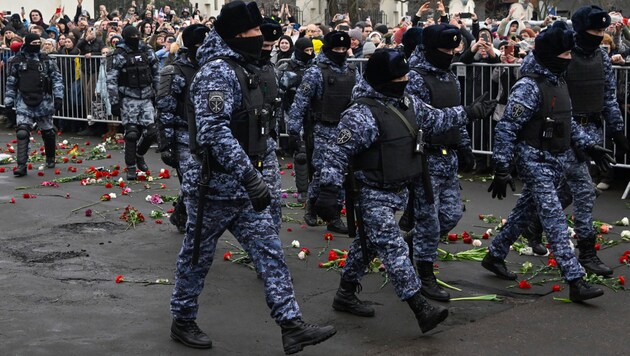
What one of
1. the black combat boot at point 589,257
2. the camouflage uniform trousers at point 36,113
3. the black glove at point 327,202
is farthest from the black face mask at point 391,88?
the camouflage uniform trousers at point 36,113

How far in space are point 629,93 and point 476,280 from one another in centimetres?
528

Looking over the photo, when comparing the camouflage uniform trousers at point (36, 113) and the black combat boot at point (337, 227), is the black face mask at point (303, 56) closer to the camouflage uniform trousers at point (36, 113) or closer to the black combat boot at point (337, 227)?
Result: the black combat boot at point (337, 227)

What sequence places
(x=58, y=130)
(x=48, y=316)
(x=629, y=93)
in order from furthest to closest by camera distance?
1. (x=58, y=130)
2. (x=629, y=93)
3. (x=48, y=316)

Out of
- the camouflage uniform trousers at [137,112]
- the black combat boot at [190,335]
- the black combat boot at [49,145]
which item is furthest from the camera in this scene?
the black combat boot at [49,145]

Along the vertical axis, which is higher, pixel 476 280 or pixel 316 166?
pixel 316 166

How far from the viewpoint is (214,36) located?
20.4 ft

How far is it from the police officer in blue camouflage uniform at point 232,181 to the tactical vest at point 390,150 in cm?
76

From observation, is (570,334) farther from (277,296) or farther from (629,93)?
(629,93)

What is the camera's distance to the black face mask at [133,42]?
13375mm

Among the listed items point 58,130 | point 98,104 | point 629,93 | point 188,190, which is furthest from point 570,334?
point 58,130

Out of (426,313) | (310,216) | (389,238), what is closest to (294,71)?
(310,216)

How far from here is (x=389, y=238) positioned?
6.55 metres

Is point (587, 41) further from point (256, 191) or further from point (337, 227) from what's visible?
point (256, 191)

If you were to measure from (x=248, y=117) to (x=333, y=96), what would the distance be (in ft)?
12.5
